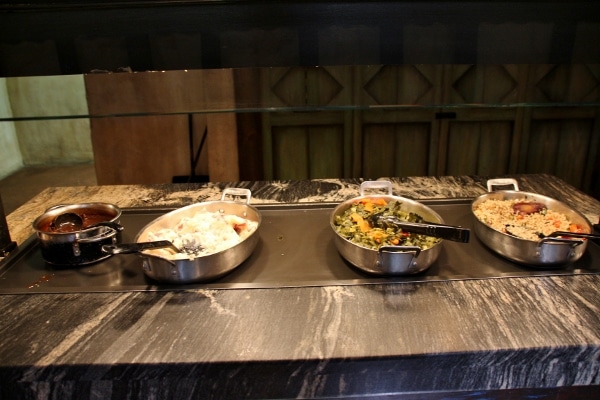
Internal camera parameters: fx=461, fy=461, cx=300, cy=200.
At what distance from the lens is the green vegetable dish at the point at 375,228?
50.8 inches

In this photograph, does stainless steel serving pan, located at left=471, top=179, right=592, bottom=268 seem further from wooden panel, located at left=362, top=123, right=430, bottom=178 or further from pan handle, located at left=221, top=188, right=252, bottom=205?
wooden panel, located at left=362, top=123, right=430, bottom=178

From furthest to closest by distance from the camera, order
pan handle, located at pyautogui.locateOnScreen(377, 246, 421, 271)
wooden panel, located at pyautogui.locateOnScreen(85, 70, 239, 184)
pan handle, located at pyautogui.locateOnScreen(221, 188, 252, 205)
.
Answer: wooden panel, located at pyautogui.locateOnScreen(85, 70, 239, 184) < pan handle, located at pyautogui.locateOnScreen(221, 188, 252, 205) < pan handle, located at pyautogui.locateOnScreen(377, 246, 421, 271)

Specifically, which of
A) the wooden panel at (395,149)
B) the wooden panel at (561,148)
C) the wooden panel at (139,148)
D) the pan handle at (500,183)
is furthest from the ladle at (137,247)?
the wooden panel at (561,148)

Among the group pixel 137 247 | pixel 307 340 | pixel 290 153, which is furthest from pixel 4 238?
pixel 290 153

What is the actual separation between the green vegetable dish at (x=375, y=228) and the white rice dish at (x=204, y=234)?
28 cm

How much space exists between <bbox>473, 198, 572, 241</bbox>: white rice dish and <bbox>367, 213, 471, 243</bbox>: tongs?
0.20 m

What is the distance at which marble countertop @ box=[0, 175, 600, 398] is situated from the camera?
39.3 inches

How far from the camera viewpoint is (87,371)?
0.99 m

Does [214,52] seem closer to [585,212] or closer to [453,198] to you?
[453,198]

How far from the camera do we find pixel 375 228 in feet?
4.48

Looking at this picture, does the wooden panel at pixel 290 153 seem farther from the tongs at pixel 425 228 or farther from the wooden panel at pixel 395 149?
the tongs at pixel 425 228

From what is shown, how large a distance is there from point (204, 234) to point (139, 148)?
1.88 m

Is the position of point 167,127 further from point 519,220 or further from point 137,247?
point 519,220

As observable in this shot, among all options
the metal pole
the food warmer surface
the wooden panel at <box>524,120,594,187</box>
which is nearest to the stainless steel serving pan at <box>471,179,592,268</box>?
the food warmer surface
